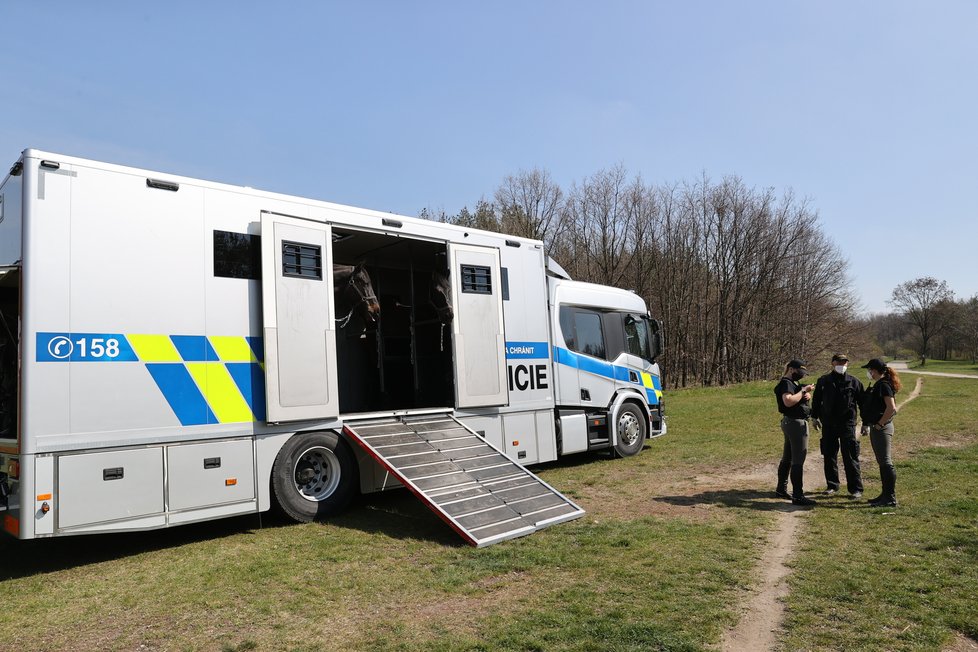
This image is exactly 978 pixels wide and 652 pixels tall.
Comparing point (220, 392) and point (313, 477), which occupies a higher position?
point (220, 392)

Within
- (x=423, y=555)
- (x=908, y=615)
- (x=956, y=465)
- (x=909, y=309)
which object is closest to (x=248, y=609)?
(x=423, y=555)

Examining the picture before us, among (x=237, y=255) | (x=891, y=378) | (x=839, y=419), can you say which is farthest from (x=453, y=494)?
(x=891, y=378)

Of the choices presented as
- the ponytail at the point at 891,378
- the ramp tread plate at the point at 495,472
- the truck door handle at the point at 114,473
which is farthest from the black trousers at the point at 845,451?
the truck door handle at the point at 114,473

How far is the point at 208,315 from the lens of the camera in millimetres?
6340

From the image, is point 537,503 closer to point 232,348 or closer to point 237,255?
point 232,348

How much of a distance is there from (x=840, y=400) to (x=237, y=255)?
274 inches

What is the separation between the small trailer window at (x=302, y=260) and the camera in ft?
22.6

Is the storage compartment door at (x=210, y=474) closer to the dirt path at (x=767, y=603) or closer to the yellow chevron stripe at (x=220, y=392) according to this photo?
the yellow chevron stripe at (x=220, y=392)

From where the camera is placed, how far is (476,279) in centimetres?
876

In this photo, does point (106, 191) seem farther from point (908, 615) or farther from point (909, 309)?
point (909, 309)

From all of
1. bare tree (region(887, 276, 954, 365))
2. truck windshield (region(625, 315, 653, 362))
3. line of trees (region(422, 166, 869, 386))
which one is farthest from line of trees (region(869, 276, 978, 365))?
truck windshield (region(625, 315, 653, 362))

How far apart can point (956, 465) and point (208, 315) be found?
33.0 ft

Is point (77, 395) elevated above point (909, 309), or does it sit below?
below

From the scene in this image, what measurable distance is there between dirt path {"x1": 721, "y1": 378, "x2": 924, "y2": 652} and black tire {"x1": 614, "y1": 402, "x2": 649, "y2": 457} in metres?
4.70
